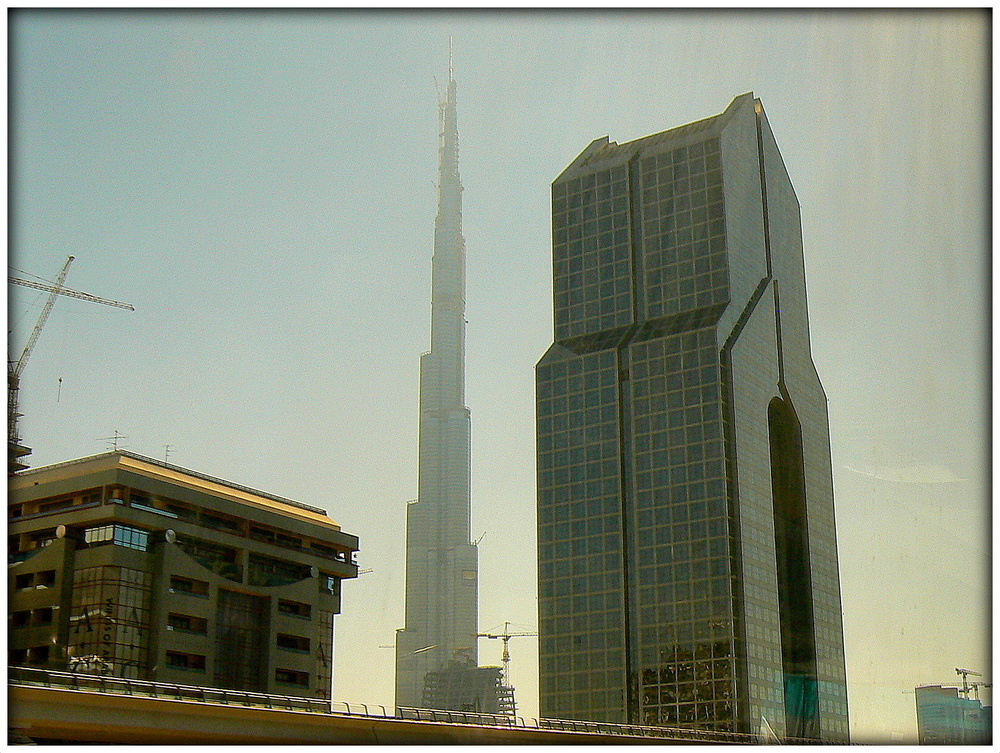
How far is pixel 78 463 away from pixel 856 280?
35.7ft

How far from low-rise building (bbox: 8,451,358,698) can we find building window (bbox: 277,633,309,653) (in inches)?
0.8

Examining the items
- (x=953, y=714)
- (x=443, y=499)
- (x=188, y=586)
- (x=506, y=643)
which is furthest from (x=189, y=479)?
(x=953, y=714)

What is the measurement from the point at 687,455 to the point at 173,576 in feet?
40.8

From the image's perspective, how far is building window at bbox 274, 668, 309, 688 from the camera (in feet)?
56.6

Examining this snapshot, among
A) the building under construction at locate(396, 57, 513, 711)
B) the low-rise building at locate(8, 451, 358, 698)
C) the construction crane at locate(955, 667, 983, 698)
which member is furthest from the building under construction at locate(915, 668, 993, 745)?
the low-rise building at locate(8, 451, 358, 698)

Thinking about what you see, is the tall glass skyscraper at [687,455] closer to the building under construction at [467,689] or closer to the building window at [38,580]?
the building under construction at [467,689]

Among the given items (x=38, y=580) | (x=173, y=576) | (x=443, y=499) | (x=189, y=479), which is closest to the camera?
(x=38, y=580)

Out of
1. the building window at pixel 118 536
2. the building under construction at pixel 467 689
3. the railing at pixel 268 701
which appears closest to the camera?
the railing at pixel 268 701

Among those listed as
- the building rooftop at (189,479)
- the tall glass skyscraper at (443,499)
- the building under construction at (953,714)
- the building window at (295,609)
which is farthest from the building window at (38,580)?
the building under construction at (953,714)

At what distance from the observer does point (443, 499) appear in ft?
63.5

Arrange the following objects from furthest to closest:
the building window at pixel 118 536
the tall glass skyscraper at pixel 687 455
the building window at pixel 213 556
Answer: the tall glass skyscraper at pixel 687 455, the building window at pixel 213 556, the building window at pixel 118 536

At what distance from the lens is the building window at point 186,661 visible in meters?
15.9

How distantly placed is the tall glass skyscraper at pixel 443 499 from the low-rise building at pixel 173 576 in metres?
1.29

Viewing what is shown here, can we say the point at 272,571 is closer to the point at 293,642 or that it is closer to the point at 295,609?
the point at 295,609
